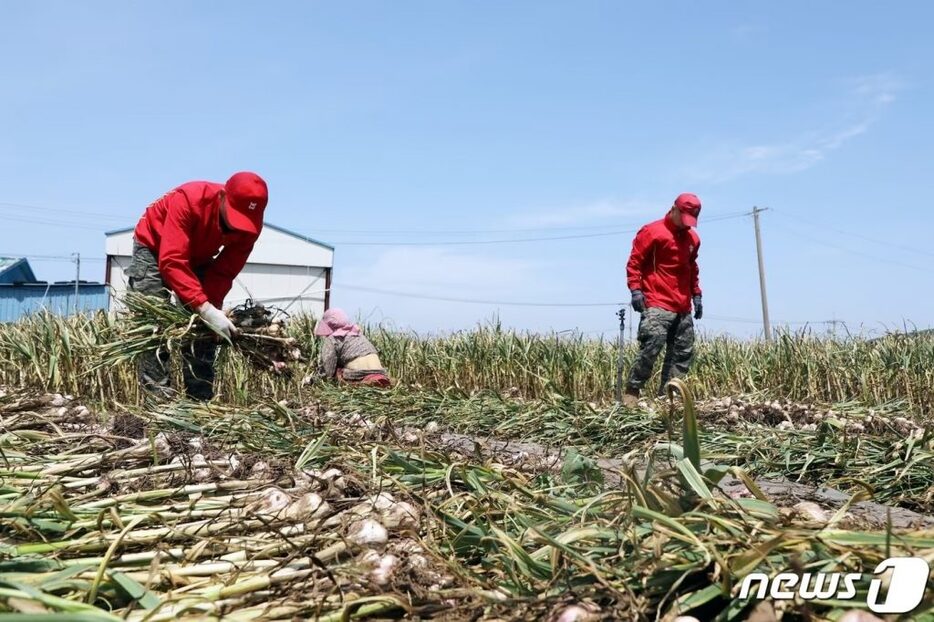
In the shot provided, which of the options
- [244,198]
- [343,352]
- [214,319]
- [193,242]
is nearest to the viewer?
[214,319]

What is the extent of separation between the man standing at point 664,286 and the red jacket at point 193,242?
3.16m

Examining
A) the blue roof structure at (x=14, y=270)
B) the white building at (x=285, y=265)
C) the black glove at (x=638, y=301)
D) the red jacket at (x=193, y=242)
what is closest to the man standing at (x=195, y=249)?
the red jacket at (x=193, y=242)

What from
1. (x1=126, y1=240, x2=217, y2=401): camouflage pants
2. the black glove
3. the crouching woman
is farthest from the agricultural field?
the crouching woman

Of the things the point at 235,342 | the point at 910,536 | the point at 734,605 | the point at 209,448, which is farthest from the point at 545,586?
the point at 235,342

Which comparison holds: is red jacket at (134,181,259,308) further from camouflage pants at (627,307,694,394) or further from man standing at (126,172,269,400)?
camouflage pants at (627,307,694,394)

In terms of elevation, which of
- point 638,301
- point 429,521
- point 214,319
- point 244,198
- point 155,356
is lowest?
point 429,521

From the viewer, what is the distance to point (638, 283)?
6207mm

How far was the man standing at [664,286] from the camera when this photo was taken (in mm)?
6090

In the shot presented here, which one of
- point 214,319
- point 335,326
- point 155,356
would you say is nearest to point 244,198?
point 214,319

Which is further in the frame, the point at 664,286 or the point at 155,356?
the point at 664,286

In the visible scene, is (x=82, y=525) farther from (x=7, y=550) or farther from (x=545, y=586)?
(x=545, y=586)

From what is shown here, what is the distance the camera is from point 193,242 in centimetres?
466

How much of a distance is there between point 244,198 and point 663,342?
348 centimetres

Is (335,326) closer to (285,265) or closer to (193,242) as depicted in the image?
(193,242)
